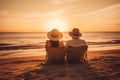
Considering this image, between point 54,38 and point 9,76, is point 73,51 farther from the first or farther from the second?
point 9,76

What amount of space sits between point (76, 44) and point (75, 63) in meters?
0.68

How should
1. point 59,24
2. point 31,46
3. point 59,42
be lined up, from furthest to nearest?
point 59,24, point 31,46, point 59,42

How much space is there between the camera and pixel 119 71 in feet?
14.9

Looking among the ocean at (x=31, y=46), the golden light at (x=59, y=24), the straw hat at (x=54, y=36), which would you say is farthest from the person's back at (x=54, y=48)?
the golden light at (x=59, y=24)

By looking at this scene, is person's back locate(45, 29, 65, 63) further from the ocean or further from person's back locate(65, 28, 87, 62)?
the ocean

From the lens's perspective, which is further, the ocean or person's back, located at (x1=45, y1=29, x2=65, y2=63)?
the ocean

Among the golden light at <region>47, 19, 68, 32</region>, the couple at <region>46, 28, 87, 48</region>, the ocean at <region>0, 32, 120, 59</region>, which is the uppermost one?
the golden light at <region>47, 19, 68, 32</region>

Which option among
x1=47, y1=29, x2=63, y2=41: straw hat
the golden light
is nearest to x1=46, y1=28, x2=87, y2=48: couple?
x1=47, y1=29, x2=63, y2=41: straw hat

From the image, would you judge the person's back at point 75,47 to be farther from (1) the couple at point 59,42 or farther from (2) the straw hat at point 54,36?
(2) the straw hat at point 54,36

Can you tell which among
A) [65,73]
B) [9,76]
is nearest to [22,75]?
[9,76]

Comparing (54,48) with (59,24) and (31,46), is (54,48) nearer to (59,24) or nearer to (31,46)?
(31,46)

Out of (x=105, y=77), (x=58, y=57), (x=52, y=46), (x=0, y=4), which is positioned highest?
(x=0, y=4)

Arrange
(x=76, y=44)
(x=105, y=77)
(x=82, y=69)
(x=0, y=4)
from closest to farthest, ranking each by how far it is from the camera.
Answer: (x=105, y=77) → (x=82, y=69) → (x=76, y=44) → (x=0, y=4)

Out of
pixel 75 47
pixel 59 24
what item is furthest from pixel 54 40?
pixel 59 24
